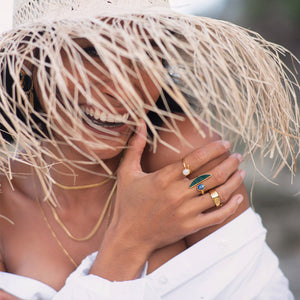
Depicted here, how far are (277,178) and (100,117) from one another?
3999 millimetres

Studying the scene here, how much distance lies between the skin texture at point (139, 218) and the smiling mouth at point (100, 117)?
28mm

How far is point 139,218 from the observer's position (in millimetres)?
1260

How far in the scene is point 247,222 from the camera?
132cm

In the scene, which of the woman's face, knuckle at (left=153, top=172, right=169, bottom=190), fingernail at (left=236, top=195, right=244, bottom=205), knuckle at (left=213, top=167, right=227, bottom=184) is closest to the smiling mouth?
the woman's face

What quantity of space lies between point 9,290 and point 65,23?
832 millimetres

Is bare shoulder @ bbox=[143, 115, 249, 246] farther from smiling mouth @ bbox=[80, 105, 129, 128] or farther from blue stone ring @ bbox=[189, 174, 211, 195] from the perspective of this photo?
smiling mouth @ bbox=[80, 105, 129, 128]

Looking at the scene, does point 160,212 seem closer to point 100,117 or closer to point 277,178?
point 100,117

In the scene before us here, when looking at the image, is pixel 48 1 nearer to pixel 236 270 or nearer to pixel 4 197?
pixel 4 197

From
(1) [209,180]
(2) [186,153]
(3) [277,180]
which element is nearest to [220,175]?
(1) [209,180]

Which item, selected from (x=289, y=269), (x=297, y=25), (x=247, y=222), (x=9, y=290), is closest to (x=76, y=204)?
(x=9, y=290)

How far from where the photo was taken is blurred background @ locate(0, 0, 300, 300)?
3113 millimetres

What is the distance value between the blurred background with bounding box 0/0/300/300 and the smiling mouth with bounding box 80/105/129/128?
14.7 inches

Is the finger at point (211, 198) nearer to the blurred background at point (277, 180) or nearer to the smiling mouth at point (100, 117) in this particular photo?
the blurred background at point (277, 180)

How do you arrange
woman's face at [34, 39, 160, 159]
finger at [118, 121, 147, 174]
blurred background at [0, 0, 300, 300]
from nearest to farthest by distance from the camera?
woman's face at [34, 39, 160, 159]
finger at [118, 121, 147, 174]
blurred background at [0, 0, 300, 300]
